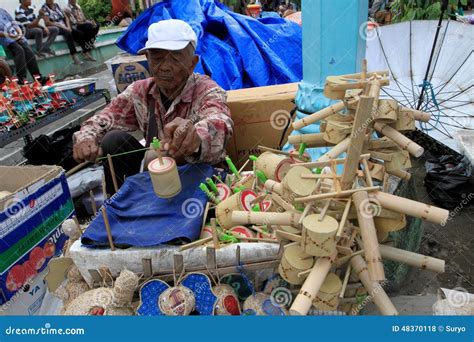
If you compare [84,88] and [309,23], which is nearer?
[309,23]

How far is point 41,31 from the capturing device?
6.21 meters

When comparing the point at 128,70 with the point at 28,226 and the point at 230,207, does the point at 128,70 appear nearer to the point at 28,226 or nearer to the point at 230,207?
the point at 28,226

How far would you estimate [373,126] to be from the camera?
45.6 inches

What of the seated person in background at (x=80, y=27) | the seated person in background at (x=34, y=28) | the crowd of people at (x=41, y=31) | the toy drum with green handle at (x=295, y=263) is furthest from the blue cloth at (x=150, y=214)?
the seated person in background at (x=80, y=27)

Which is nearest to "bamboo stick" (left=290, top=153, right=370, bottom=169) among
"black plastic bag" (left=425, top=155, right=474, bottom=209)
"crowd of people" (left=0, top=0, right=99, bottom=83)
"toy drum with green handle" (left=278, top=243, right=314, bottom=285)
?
"toy drum with green handle" (left=278, top=243, right=314, bottom=285)

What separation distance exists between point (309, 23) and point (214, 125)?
0.71 m

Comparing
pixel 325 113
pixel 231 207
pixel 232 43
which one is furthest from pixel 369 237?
pixel 232 43

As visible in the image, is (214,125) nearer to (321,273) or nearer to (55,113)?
(321,273)

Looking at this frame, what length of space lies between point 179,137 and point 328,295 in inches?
36.0

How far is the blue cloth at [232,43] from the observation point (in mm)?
3414

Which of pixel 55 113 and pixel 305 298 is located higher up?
pixel 305 298

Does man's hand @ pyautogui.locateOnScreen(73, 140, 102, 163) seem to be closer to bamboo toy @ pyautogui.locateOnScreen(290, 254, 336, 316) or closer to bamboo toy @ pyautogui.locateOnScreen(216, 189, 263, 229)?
bamboo toy @ pyautogui.locateOnScreen(216, 189, 263, 229)

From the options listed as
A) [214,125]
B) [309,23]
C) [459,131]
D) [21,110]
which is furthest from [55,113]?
[459,131]

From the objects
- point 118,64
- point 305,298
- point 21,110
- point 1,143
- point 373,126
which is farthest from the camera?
point 118,64
